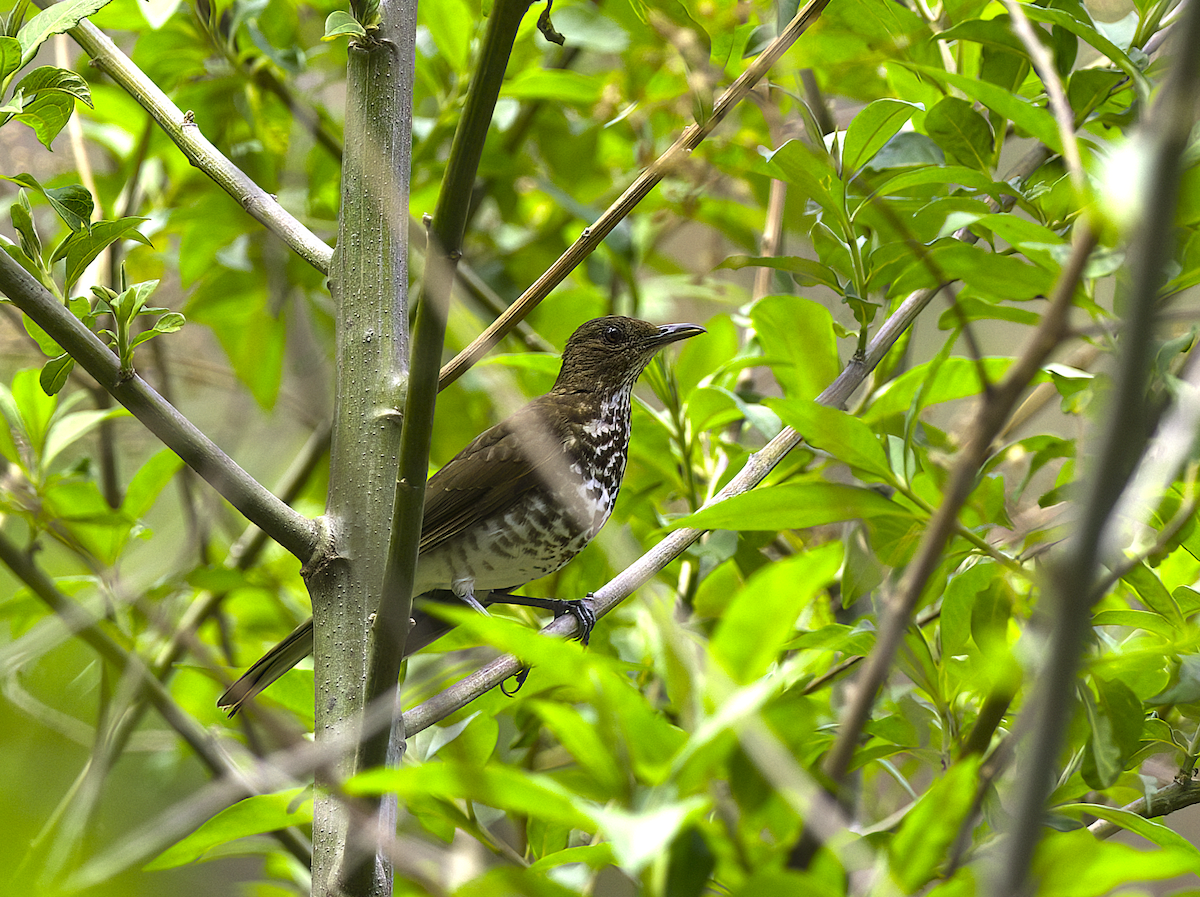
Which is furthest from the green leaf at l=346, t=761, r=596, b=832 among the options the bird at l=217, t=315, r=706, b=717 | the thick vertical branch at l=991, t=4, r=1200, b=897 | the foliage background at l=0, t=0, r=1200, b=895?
the bird at l=217, t=315, r=706, b=717

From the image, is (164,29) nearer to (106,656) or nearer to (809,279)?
(106,656)

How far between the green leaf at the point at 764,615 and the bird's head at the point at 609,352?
6.49 ft

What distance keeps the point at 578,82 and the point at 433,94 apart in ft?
1.56

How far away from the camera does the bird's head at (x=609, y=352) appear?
9.34 feet

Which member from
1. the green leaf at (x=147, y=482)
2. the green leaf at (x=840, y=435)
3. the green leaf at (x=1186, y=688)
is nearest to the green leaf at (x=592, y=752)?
the green leaf at (x=840, y=435)

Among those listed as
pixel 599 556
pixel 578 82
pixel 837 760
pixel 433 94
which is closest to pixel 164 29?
pixel 433 94

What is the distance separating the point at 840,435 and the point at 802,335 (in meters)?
0.56

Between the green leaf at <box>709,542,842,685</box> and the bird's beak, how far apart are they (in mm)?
1906

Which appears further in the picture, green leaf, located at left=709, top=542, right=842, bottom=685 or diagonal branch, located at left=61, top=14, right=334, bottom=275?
diagonal branch, located at left=61, top=14, right=334, bottom=275

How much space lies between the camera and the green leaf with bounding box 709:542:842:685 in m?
0.76

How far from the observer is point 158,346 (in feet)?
9.13

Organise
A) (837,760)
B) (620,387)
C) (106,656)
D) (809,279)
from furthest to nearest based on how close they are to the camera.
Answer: (620,387) → (106,656) → (809,279) → (837,760)

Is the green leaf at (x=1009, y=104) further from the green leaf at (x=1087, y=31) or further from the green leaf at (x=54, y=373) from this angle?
the green leaf at (x=54, y=373)

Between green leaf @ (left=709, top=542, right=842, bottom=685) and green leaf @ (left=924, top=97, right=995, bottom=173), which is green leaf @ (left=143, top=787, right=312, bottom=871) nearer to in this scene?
green leaf @ (left=709, top=542, right=842, bottom=685)
